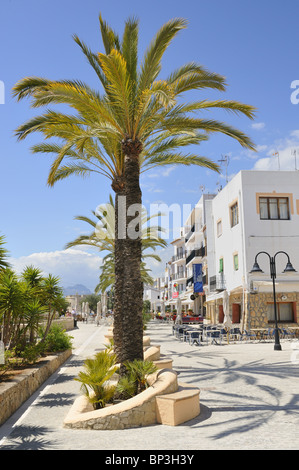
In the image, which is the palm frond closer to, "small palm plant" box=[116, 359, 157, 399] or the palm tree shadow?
"small palm plant" box=[116, 359, 157, 399]

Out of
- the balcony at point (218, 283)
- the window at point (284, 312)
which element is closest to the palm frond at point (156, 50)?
the window at point (284, 312)

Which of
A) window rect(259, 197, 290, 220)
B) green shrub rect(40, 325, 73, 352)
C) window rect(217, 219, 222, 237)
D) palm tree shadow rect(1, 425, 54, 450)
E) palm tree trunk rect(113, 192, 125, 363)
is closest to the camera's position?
palm tree shadow rect(1, 425, 54, 450)

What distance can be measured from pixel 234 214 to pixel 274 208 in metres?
2.95

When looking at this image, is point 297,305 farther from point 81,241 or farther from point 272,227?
point 81,241

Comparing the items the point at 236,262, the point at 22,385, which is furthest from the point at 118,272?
the point at 236,262

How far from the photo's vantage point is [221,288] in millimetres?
32438

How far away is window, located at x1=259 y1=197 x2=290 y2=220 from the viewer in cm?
2752

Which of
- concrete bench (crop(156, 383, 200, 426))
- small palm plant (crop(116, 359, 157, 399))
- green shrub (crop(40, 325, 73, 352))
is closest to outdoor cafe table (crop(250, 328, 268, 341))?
green shrub (crop(40, 325, 73, 352))

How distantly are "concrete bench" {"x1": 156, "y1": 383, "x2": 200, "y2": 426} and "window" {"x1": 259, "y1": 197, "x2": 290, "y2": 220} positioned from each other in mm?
21416

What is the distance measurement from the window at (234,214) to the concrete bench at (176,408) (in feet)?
72.9

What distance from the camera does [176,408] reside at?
22.7 feet

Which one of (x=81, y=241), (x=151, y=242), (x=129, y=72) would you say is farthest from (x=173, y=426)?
(x=151, y=242)

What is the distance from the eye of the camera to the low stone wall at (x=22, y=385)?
7.61 m

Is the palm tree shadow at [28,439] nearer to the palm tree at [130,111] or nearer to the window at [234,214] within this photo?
the palm tree at [130,111]
